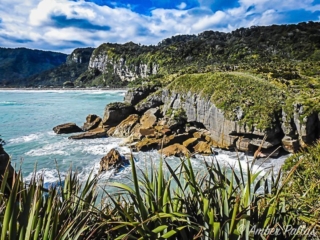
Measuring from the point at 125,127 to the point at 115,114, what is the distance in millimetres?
2766

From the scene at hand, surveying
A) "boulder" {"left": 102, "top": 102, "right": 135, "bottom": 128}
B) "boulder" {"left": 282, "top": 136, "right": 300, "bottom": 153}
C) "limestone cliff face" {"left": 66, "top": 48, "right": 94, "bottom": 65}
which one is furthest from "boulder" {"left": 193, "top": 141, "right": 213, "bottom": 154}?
"limestone cliff face" {"left": 66, "top": 48, "right": 94, "bottom": 65}

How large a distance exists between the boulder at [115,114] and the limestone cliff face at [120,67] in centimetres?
6219

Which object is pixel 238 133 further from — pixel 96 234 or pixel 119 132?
pixel 96 234

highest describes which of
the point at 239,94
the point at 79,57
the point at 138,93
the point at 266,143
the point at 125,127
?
the point at 79,57

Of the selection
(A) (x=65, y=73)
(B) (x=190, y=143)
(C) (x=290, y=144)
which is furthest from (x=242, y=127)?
(A) (x=65, y=73)

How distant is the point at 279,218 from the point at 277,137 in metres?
17.0

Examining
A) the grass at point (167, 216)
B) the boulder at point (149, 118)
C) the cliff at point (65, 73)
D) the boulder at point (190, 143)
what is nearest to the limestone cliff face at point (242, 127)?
the boulder at point (149, 118)

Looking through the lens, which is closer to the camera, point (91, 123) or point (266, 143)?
point (266, 143)

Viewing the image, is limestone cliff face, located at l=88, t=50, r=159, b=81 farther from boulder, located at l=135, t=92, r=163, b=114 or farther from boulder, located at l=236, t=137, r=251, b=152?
boulder, located at l=236, t=137, r=251, b=152

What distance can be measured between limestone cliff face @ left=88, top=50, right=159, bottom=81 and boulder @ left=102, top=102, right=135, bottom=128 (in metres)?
62.2

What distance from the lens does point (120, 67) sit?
397 feet

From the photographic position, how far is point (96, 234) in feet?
10.2

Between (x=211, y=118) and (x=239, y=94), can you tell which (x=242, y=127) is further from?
(x=239, y=94)

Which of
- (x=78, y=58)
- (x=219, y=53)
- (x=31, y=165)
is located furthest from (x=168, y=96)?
(x=78, y=58)
